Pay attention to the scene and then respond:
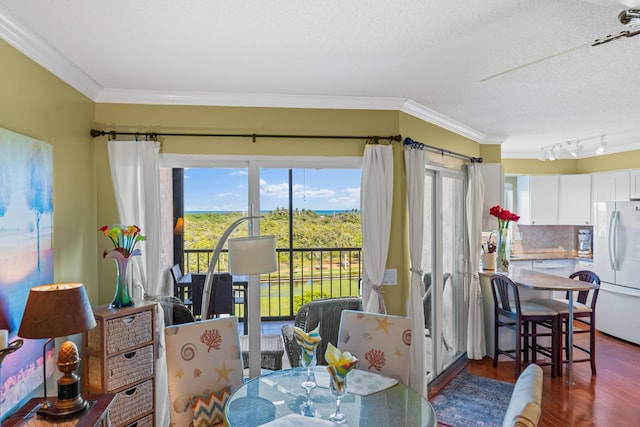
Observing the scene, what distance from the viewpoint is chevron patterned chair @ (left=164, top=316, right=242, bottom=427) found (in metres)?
2.41

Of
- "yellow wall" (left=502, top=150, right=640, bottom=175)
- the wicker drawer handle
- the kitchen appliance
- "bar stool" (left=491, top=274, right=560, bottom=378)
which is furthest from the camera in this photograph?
the kitchen appliance

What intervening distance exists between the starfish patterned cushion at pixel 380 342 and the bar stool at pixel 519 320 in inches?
77.6

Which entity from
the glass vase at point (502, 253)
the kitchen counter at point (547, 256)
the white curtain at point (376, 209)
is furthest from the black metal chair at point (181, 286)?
the kitchen counter at point (547, 256)

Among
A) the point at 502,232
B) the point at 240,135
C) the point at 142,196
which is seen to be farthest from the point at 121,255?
the point at 502,232

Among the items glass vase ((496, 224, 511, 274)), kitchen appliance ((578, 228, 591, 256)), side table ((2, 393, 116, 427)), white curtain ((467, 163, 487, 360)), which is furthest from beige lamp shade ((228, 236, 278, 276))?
kitchen appliance ((578, 228, 591, 256))

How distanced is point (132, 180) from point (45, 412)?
165cm

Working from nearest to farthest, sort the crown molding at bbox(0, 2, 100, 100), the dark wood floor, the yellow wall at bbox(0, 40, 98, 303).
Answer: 1. the crown molding at bbox(0, 2, 100, 100)
2. the yellow wall at bbox(0, 40, 98, 303)
3. the dark wood floor

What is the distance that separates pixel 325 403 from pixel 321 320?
1.38 metres

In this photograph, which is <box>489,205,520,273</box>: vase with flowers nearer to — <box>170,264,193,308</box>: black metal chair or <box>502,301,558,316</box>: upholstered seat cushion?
<box>502,301,558,316</box>: upholstered seat cushion

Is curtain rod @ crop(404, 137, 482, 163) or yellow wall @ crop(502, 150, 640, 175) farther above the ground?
yellow wall @ crop(502, 150, 640, 175)

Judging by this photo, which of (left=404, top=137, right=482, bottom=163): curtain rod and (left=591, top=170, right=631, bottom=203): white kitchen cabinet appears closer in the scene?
(left=404, top=137, right=482, bottom=163): curtain rod

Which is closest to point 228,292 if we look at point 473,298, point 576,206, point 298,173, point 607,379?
point 298,173

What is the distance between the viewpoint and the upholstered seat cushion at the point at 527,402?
135cm

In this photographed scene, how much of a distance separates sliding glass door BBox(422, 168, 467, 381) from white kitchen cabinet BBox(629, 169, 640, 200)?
258cm
